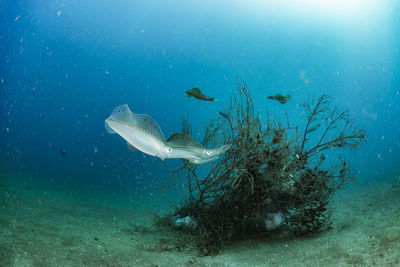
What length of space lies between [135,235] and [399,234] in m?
4.12

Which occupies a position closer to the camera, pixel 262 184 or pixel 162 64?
pixel 262 184

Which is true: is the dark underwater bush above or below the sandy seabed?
above

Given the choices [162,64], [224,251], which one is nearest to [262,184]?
[224,251]

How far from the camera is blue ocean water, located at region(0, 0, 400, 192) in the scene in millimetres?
33562

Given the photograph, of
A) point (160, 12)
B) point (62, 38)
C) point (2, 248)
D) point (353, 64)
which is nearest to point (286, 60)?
point (353, 64)

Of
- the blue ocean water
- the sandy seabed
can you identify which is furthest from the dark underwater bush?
the blue ocean water

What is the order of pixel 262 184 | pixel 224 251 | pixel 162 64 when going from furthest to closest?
pixel 162 64
pixel 262 184
pixel 224 251

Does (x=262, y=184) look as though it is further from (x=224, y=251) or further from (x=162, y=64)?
(x=162, y=64)

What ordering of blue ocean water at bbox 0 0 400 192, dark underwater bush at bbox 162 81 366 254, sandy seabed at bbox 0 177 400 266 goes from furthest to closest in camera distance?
blue ocean water at bbox 0 0 400 192
dark underwater bush at bbox 162 81 366 254
sandy seabed at bbox 0 177 400 266

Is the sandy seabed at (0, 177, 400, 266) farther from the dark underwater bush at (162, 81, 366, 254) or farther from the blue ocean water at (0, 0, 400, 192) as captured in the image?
the blue ocean water at (0, 0, 400, 192)

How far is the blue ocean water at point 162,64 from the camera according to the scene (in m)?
33.6

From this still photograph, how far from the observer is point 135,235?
491cm

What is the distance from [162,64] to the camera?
4750 cm

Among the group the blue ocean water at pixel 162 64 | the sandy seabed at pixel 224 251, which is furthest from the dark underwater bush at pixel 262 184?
the blue ocean water at pixel 162 64
